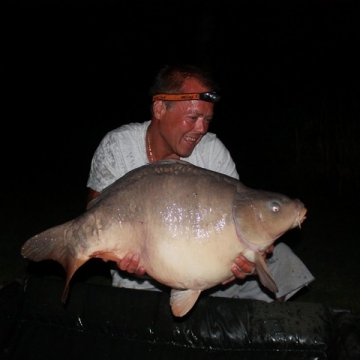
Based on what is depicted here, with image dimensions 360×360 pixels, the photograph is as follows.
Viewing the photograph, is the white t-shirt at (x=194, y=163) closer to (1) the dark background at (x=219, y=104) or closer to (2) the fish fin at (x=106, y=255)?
(2) the fish fin at (x=106, y=255)

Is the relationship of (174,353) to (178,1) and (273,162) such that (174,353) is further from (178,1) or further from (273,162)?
(178,1)

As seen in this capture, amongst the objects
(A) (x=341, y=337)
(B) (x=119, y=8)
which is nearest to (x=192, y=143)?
(A) (x=341, y=337)

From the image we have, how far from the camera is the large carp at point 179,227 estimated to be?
1.59m

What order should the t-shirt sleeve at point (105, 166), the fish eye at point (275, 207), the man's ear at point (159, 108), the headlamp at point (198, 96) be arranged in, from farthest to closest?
1. the t-shirt sleeve at point (105, 166)
2. the man's ear at point (159, 108)
3. the headlamp at point (198, 96)
4. the fish eye at point (275, 207)

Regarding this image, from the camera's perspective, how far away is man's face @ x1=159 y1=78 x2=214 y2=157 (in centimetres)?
205

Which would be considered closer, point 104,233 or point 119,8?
point 104,233

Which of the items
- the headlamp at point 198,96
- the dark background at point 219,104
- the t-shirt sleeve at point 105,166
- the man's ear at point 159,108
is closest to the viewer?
the headlamp at point 198,96

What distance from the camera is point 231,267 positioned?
1646 mm

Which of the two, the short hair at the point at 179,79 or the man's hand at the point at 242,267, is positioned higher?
the short hair at the point at 179,79

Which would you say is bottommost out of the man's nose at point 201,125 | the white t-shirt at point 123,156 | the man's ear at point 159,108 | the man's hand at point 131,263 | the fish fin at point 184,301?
the fish fin at point 184,301

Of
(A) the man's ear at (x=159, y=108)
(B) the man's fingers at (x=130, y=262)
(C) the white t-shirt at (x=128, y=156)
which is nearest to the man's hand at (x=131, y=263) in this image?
(B) the man's fingers at (x=130, y=262)

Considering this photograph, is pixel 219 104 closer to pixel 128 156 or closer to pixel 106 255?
pixel 128 156

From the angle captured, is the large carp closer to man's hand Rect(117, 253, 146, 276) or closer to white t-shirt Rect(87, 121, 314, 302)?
man's hand Rect(117, 253, 146, 276)

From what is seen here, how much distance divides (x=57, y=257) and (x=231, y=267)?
59 centimetres
